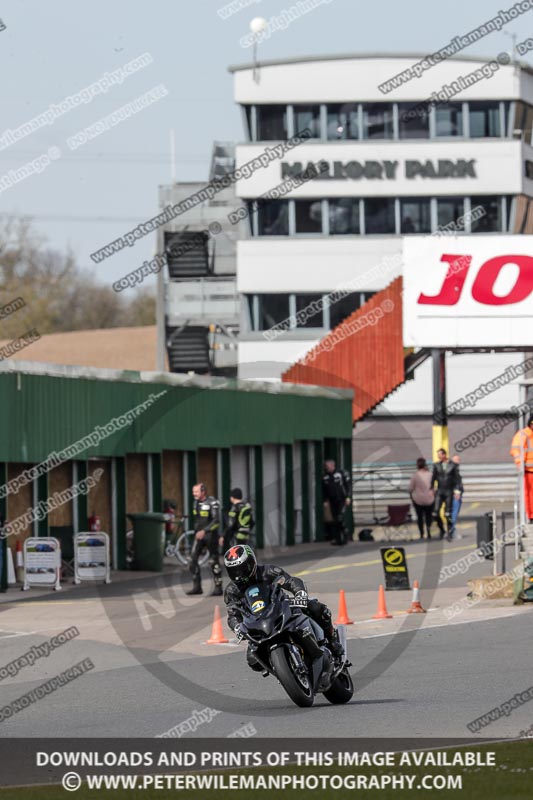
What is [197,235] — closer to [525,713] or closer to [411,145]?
[411,145]

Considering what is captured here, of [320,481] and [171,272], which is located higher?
[171,272]

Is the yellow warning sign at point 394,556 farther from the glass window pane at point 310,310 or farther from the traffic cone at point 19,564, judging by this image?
the glass window pane at point 310,310

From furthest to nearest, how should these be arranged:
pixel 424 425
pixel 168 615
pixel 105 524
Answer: pixel 424 425
pixel 105 524
pixel 168 615

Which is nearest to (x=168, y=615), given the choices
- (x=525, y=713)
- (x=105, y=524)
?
(x=105, y=524)

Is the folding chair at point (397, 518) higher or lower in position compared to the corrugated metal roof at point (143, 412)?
lower

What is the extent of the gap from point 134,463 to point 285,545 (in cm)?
702

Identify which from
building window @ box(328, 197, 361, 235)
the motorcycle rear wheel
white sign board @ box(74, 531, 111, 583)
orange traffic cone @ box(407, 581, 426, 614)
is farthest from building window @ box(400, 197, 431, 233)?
→ the motorcycle rear wheel

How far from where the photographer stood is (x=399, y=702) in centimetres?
1382

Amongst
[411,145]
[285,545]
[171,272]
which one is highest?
[411,145]

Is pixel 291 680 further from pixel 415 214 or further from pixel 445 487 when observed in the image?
pixel 415 214

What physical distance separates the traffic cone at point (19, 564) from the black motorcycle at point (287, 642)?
566 inches

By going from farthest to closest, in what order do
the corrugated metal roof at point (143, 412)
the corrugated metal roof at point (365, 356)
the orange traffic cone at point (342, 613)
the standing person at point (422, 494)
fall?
the corrugated metal roof at point (365, 356) < the standing person at point (422, 494) < the corrugated metal roof at point (143, 412) < the orange traffic cone at point (342, 613)

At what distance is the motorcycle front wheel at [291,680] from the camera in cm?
1303

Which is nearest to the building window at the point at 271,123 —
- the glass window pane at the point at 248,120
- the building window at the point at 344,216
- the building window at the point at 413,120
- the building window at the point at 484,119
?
the glass window pane at the point at 248,120
